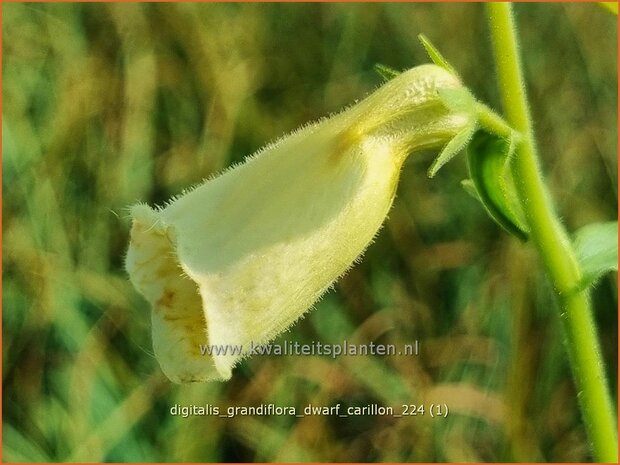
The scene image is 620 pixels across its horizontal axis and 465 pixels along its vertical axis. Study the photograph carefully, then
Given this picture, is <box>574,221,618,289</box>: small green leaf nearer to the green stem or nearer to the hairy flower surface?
the green stem

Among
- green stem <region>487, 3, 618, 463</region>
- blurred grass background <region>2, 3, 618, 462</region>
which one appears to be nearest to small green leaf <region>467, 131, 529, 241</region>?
green stem <region>487, 3, 618, 463</region>

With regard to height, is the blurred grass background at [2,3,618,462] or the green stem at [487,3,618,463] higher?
the green stem at [487,3,618,463]

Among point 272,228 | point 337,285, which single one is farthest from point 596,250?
point 337,285

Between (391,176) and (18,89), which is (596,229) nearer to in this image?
(391,176)

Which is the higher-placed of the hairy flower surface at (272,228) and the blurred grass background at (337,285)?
the hairy flower surface at (272,228)

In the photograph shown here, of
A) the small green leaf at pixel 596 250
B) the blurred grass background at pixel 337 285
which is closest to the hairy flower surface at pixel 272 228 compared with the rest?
the small green leaf at pixel 596 250

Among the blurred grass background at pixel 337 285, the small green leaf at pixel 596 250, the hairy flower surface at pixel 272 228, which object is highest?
the hairy flower surface at pixel 272 228

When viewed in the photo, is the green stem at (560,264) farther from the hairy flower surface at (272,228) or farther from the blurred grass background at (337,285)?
the blurred grass background at (337,285)
